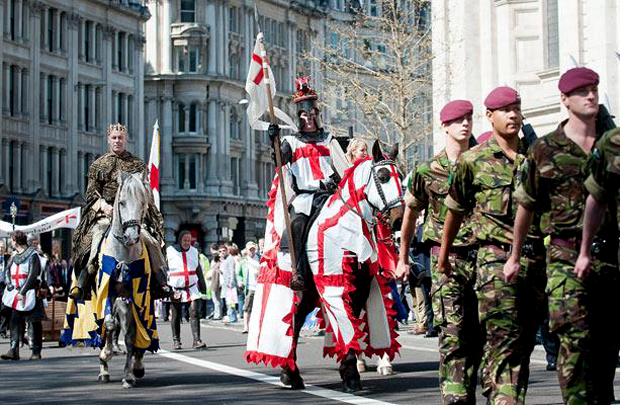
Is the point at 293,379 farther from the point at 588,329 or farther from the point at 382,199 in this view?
the point at 588,329

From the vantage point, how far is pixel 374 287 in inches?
570

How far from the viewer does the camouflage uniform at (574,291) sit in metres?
7.73

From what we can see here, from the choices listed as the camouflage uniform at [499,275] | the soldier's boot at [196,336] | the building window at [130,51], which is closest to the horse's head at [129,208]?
the camouflage uniform at [499,275]

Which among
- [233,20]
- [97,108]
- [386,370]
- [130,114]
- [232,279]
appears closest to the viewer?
[386,370]

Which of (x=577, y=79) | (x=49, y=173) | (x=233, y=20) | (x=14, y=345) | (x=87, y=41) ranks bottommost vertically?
(x=14, y=345)

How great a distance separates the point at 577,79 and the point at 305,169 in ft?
21.6

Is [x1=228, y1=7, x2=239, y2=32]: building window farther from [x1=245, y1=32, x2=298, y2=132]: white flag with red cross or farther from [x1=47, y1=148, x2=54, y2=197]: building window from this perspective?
[x1=245, y1=32, x2=298, y2=132]: white flag with red cross

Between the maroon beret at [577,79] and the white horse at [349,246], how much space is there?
5.41 meters

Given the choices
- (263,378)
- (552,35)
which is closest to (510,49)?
(552,35)

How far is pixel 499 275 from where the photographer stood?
30.0 feet

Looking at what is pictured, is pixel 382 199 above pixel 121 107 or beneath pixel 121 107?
beneath

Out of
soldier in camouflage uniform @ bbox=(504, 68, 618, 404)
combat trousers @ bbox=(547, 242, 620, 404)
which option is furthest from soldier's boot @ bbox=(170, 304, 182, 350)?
combat trousers @ bbox=(547, 242, 620, 404)

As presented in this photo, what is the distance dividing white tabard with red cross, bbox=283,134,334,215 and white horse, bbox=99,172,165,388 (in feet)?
5.38

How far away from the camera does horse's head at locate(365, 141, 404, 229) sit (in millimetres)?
13383
